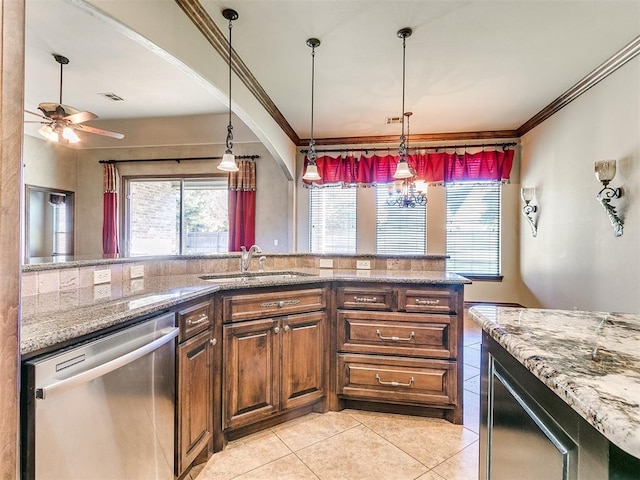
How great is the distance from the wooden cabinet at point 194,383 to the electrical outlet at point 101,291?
36 centimetres

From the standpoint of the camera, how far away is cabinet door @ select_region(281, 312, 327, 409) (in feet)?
6.86

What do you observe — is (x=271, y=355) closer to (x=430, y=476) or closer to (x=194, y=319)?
(x=194, y=319)

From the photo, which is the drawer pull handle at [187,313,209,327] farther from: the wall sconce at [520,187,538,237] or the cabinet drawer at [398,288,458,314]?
the wall sconce at [520,187,538,237]

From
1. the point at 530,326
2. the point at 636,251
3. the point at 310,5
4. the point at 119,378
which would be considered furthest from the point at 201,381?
the point at 636,251

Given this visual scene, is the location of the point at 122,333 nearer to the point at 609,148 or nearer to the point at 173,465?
the point at 173,465

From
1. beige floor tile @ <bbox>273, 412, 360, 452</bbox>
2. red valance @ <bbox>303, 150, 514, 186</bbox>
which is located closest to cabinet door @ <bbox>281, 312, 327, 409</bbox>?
beige floor tile @ <bbox>273, 412, 360, 452</bbox>

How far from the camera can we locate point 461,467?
1770 mm

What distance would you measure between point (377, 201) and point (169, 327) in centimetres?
452

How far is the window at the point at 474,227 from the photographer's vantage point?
5227 mm

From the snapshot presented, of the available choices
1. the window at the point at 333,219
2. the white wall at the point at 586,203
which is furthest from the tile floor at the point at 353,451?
the window at the point at 333,219

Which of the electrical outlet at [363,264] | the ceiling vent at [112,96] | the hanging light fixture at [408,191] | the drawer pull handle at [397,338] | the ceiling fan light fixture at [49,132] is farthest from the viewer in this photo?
the ceiling vent at [112,96]

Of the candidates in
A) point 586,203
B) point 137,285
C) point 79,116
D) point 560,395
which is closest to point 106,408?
point 137,285

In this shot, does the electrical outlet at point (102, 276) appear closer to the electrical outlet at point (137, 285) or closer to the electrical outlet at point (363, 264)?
the electrical outlet at point (137, 285)

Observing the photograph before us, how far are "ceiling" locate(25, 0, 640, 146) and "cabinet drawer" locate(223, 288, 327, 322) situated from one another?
5.75 feet
